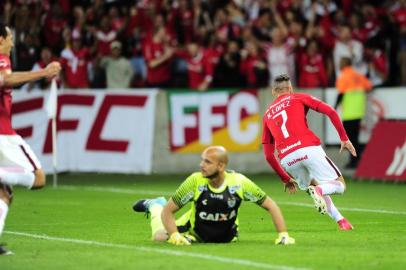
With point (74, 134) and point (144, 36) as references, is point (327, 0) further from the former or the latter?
point (74, 134)

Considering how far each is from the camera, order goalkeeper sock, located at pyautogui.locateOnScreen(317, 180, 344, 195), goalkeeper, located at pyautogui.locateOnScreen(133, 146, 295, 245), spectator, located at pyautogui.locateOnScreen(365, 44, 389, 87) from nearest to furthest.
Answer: goalkeeper, located at pyautogui.locateOnScreen(133, 146, 295, 245)
goalkeeper sock, located at pyautogui.locateOnScreen(317, 180, 344, 195)
spectator, located at pyautogui.locateOnScreen(365, 44, 389, 87)

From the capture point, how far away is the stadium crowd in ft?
87.2

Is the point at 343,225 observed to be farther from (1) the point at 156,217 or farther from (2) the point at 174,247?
(2) the point at 174,247

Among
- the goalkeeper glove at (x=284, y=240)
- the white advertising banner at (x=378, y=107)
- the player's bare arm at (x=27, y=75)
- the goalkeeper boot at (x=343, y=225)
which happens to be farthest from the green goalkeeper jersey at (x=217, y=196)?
the white advertising banner at (x=378, y=107)

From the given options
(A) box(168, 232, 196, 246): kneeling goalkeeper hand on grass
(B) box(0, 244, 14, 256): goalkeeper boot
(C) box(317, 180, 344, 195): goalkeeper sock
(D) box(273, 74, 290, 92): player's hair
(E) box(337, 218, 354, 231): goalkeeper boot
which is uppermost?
(D) box(273, 74, 290, 92): player's hair

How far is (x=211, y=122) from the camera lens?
25.6m

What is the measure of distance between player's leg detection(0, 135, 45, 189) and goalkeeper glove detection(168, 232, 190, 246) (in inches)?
58.2

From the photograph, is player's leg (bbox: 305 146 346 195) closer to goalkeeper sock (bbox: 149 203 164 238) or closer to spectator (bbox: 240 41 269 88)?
goalkeeper sock (bbox: 149 203 164 238)

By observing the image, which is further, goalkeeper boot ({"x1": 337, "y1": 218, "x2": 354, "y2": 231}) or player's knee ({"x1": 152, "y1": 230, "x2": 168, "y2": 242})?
goalkeeper boot ({"x1": 337, "y1": 218, "x2": 354, "y2": 231})

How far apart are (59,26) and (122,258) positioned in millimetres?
17239

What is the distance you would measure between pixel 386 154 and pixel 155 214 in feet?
37.8

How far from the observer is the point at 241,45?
2738 cm

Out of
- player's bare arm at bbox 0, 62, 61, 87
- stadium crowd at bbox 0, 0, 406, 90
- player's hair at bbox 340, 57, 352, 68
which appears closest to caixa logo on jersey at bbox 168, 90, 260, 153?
stadium crowd at bbox 0, 0, 406, 90

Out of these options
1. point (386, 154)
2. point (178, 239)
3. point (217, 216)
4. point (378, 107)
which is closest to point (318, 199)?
point (217, 216)
